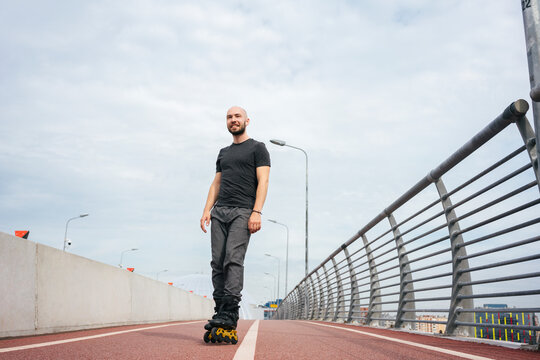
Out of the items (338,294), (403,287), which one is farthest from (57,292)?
(338,294)

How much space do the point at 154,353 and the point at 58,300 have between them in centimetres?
287

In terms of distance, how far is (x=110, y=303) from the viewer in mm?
7840

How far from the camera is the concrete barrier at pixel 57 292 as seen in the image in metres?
4.93

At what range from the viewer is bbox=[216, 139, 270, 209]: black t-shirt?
470cm

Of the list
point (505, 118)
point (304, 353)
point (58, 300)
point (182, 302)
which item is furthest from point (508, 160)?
point (182, 302)

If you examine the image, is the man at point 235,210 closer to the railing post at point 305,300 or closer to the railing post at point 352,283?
the railing post at point 352,283

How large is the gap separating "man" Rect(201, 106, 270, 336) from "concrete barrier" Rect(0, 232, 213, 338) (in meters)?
1.88

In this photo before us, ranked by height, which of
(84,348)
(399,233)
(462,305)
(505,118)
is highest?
(505,118)

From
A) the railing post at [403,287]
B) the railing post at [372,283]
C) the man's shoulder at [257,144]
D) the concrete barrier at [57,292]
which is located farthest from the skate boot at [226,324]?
the railing post at [372,283]

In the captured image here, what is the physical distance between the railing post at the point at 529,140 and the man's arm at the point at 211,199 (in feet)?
8.92

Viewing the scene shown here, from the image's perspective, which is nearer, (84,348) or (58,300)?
(84,348)

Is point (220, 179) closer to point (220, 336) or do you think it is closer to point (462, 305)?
point (220, 336)

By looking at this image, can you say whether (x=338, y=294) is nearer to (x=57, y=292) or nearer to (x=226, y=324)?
(x=57, y=292)

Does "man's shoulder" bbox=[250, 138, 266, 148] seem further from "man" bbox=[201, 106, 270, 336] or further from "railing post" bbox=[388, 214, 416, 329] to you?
"railing post" bbox=[388, 214, 416, 329]
